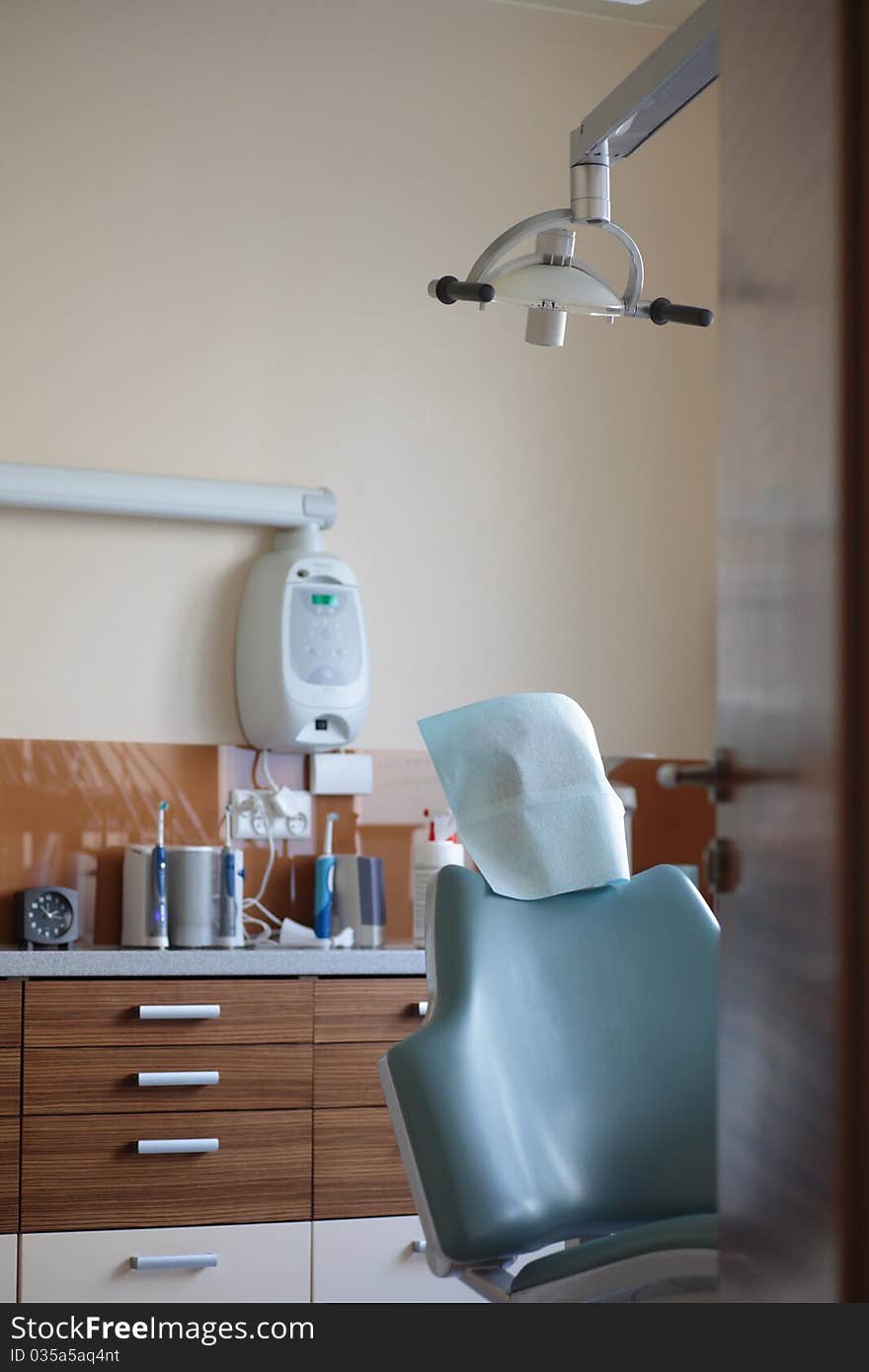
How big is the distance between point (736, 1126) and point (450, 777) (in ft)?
3.52

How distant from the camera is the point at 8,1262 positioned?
319 cm

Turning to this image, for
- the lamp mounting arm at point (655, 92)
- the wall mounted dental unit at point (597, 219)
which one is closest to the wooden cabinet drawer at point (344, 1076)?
the wall mounted dental unit at point (597, 219)

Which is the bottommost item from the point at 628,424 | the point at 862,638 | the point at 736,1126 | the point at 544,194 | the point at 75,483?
the point at 736,1126

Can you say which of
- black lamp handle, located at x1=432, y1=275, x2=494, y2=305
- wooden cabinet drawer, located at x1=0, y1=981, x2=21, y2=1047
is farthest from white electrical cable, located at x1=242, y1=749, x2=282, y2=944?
black lamp handle, located at x1=432, y1=275, x2=494, y2=305

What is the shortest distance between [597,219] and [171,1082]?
2034 millimetres

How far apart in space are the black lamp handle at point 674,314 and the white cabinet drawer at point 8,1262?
226 cm

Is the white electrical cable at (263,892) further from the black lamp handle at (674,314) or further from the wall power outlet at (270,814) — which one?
the black lamp handle at (674,314)

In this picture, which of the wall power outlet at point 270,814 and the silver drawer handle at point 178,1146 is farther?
the wall power outlet at point 270,814

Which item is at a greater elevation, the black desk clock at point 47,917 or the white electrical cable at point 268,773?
the white electrical cable at point 268,773

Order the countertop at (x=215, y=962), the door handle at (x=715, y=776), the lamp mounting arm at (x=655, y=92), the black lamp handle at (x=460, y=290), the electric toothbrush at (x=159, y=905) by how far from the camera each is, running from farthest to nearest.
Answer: the electric toothbrush at (x=159, y=905)
the countertop at (x=215, y=962)
the black lamp handle at (x=460, y=290)
the lamp mounting arm at (x=655, y=92)
the door handle at (x=715, y=776)

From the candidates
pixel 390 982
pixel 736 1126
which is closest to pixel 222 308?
pixel 390 982

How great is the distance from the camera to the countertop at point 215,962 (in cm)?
329
